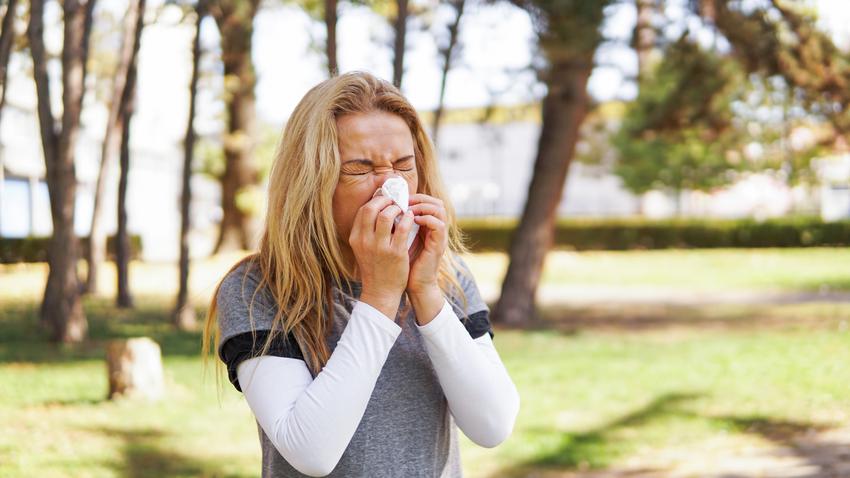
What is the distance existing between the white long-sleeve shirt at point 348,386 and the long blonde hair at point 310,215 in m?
0.08

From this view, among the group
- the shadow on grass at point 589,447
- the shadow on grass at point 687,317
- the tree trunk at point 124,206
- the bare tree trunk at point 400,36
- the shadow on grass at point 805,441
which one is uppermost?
the bare tree trunk at point 400,36

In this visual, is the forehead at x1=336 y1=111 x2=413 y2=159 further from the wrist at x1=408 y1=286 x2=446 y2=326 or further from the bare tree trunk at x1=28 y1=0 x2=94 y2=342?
the bare tree trunk at x1=28 y1=0 x2=94 y2=342

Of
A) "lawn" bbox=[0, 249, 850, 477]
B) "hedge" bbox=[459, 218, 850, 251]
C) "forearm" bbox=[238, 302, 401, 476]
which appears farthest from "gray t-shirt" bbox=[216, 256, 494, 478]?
"hedge" bbox=[459, 218, 850, 251]

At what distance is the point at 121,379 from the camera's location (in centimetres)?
761

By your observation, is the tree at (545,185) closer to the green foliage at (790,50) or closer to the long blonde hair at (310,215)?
the green foliage at (790,50)

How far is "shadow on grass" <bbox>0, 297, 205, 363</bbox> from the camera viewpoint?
10.3 metres

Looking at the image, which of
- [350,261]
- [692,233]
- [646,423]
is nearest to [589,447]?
[646,423]

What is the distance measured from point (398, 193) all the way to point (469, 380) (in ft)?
1.18

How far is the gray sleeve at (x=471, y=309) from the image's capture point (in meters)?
1.82

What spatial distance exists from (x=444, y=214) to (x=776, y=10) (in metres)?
12.4

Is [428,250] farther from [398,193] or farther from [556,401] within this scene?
[556,401]

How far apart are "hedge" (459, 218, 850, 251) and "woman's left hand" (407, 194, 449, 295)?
28.2 metres

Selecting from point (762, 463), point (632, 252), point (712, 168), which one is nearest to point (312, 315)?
point (762, 463)


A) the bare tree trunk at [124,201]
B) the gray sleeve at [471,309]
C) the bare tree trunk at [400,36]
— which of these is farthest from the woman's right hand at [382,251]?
the bare tree trunk at [124,201]
